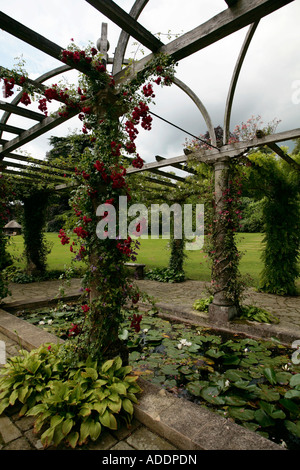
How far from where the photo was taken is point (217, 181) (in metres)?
4.29

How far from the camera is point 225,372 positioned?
2.65m

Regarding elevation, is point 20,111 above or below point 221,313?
above

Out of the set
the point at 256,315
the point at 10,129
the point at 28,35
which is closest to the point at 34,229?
the point at 10,129

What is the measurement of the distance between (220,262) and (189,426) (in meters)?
2.93

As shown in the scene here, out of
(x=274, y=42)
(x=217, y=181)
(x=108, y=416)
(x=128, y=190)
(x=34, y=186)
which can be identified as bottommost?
(x=108, y=416)

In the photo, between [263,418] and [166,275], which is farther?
[166,275]

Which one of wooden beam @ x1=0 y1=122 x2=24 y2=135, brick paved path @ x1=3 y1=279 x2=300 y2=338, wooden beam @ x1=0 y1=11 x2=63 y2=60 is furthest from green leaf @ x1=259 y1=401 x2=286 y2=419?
wooden beam @ x1=0 y1=122 x2=24 y2=135

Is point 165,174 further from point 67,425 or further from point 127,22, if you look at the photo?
point 67,425

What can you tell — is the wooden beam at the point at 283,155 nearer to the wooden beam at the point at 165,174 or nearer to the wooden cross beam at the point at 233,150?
the wooden cross beam at the point at 233,150

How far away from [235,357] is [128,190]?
7.30 ft

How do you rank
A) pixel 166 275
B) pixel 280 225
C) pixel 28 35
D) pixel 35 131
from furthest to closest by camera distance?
pixel 166 275 < pixel 280 225 < pixel 35 131 < pixel 28 35

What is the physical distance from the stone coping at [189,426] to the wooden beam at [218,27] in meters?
2.73
